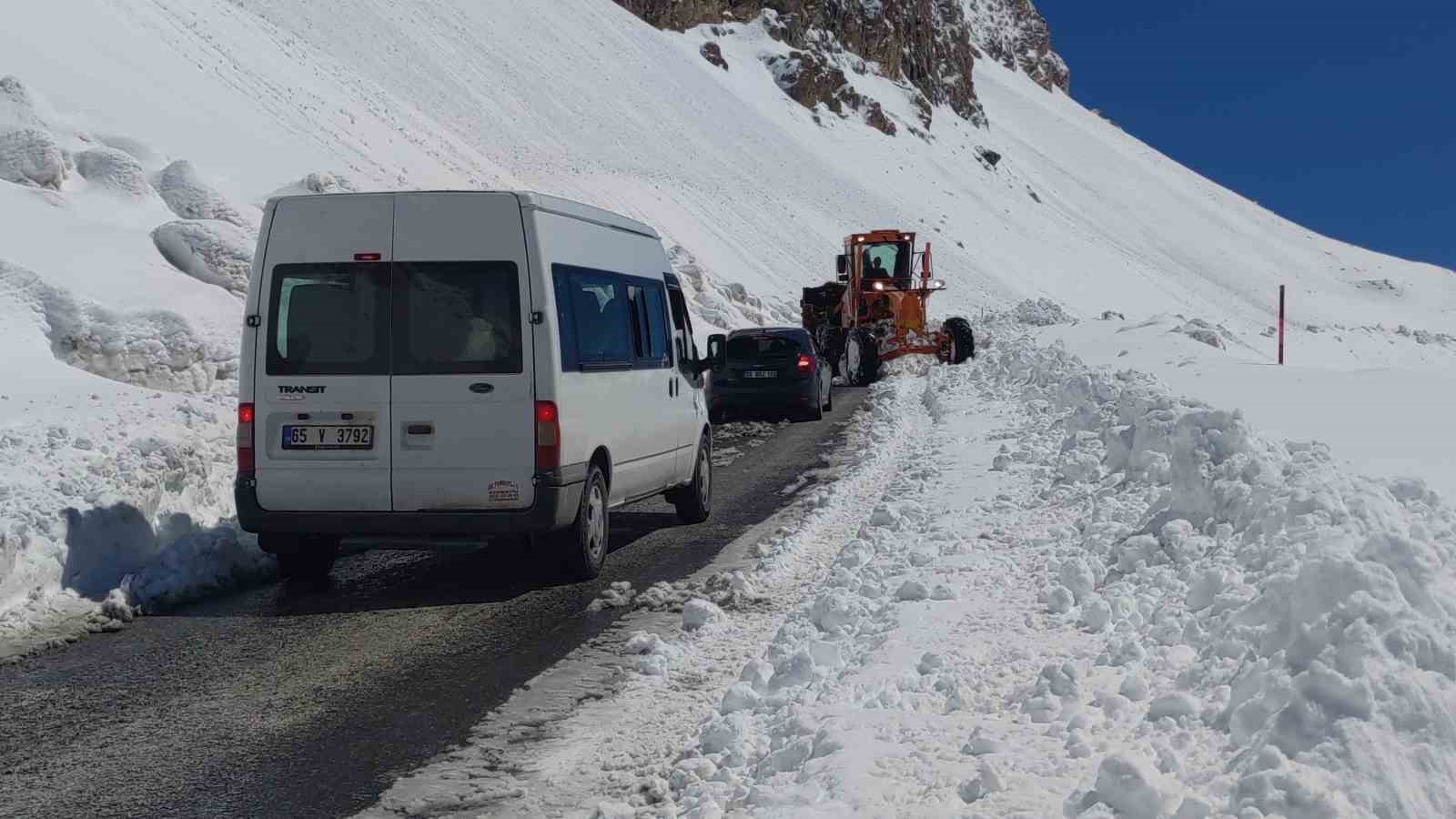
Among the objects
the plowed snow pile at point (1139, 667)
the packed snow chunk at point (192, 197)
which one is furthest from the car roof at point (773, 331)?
the plowed snow pile at point (1139, 667)

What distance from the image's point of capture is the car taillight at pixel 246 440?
7.69 m

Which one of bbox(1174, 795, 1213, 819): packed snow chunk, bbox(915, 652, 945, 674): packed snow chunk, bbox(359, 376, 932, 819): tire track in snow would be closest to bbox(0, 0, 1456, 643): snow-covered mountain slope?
bbox(359, 376, 932, 819): tire track in snow

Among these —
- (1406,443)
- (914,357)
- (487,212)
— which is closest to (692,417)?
(487,212)

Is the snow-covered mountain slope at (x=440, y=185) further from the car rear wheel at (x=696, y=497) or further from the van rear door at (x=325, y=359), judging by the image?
the car rear wheel at (x=696, y=497)

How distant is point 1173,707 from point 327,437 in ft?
16.7

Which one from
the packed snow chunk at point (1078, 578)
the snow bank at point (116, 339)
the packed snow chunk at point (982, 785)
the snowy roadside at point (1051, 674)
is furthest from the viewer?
the snow bank at point (116, 339)

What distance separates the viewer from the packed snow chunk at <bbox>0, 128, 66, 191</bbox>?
627 inches

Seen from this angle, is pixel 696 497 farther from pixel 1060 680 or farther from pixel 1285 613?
pixel 1285 613

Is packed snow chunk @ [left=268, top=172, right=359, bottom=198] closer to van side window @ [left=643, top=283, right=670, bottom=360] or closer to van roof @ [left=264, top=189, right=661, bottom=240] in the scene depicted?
van side window @ [left=643, top=283, right=670, bottom=360]

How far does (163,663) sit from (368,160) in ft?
83.2

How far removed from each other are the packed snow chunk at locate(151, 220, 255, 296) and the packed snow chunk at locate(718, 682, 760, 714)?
39.7 feet

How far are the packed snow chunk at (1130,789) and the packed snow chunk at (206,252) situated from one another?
1381cm

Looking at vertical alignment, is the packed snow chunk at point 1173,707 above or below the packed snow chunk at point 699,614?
above

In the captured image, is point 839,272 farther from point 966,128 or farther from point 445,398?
point 966,128
